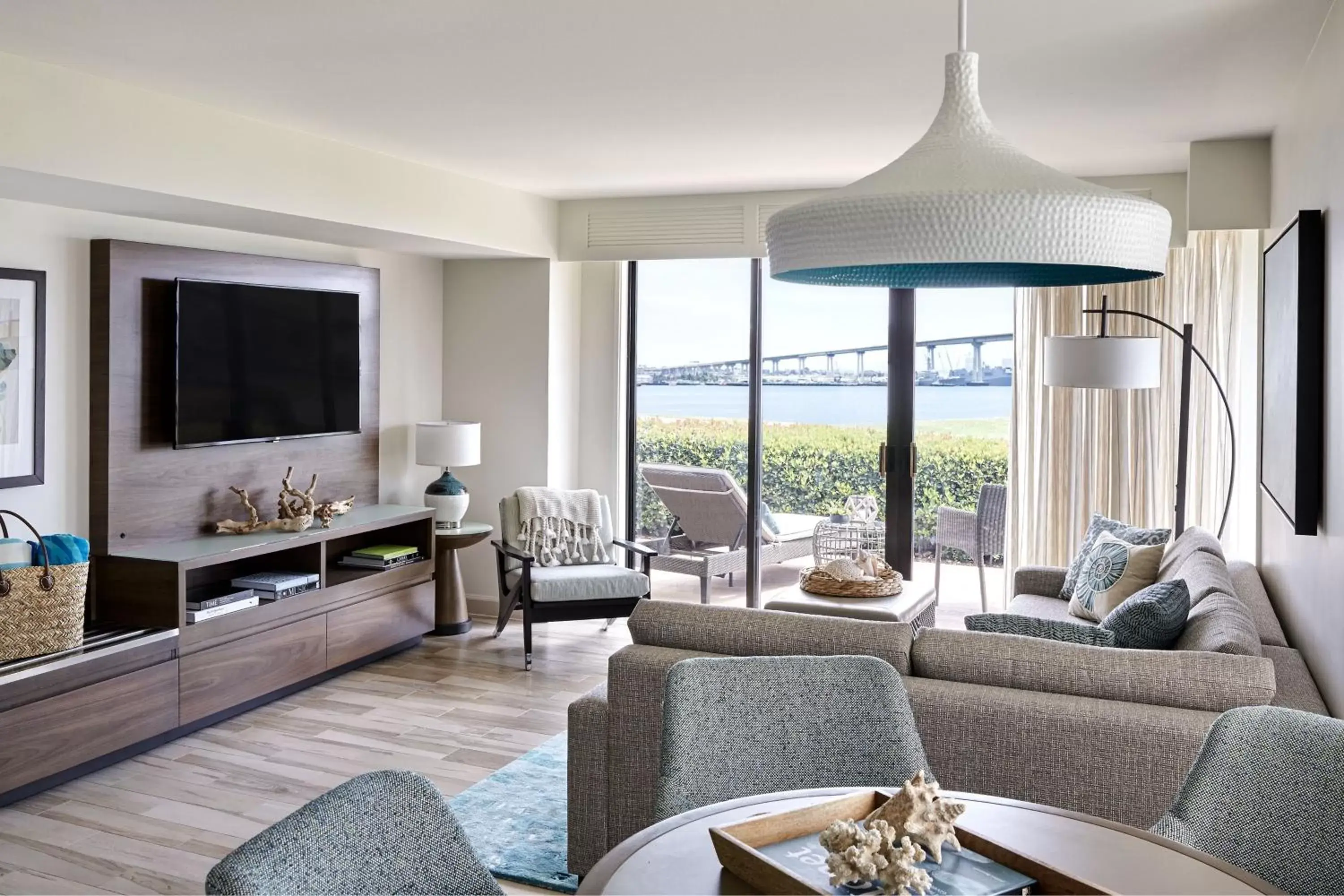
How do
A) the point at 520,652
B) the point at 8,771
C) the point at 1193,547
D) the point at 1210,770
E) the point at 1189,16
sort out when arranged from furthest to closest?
1. the point at 520,652
2. the point at 1193,547
3. the point at 8,771
4. the point at 1189,16
5. the point at 1210,770

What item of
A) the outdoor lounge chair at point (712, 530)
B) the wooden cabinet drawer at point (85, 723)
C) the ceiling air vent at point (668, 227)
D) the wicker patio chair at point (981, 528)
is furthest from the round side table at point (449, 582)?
the wicker patio chair at point (981, 528)

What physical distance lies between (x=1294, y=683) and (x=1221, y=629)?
21 centimetres

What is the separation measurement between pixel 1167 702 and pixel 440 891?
5.82 ft

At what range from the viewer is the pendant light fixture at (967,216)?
4.80 ft

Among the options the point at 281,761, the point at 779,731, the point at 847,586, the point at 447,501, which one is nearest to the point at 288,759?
the point at 281,761

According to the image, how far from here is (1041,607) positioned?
5145 millimetres

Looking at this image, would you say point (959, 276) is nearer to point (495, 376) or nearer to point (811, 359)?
point (811, 359)

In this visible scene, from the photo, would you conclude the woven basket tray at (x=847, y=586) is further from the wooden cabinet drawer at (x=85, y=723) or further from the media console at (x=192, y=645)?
the wooden cabinet drawer at (x=85, y=723)

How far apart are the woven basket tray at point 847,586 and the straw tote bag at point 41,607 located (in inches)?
117

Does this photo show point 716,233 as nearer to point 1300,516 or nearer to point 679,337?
point 679,337

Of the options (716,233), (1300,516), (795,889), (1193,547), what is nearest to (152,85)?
(716,233)

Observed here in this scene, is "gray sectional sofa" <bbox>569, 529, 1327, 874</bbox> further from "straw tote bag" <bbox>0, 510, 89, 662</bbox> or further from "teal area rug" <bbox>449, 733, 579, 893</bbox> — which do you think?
"straw tote bag" <bbox>0, 510, 89, 662</bbox>

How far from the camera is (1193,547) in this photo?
4.53 meters

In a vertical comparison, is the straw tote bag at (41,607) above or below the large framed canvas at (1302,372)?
below
